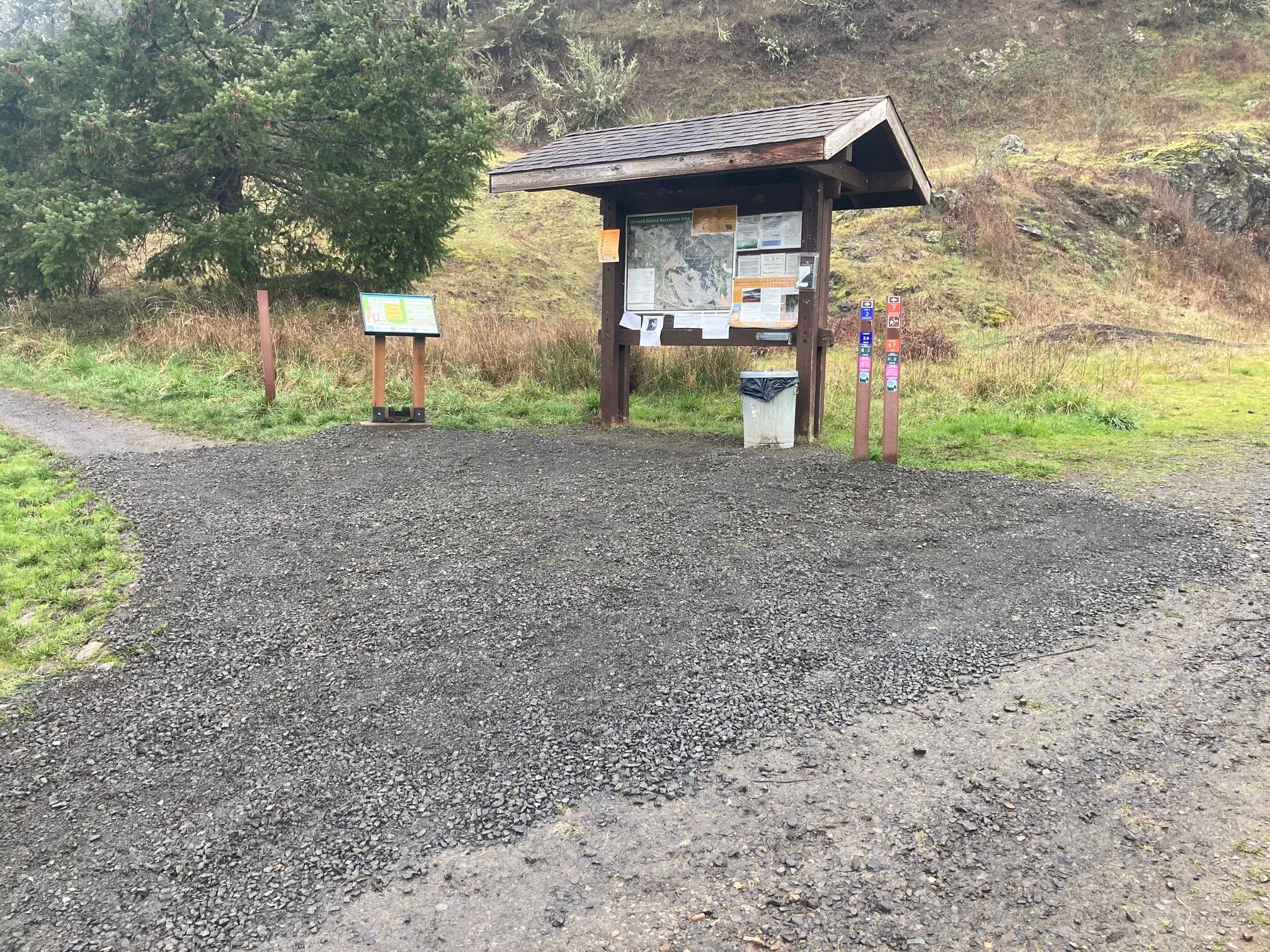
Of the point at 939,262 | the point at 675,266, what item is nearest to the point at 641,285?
the point at 675,266

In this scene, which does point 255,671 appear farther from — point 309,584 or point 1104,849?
point 1104,849

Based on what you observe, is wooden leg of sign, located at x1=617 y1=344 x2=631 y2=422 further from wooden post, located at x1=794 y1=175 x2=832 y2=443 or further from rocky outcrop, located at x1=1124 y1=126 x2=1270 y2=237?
rocky outcrop, located at x1=1124 y1=126 x2=1270 y2=237

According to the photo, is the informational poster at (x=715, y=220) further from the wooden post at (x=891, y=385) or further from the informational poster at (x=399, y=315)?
the informational poster at (x=399, y=315)

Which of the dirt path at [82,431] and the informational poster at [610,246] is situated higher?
the informational poster at [610,246]

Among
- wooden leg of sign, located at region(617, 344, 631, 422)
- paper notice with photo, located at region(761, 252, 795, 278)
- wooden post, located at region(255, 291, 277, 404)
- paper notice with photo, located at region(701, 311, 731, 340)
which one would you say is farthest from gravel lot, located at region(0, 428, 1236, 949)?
wooden post, located at region(255, 291, 277, 404)

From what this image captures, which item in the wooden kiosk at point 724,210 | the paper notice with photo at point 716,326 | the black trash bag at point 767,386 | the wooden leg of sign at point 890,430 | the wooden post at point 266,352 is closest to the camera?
the wooden leg of sign at point 890,430

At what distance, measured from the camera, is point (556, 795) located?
266cm

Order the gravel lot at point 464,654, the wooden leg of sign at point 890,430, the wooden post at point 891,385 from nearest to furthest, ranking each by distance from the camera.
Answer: the gravel lot at point 464,654 < the wooden post at point 891,385 < the wooden leg of sign at point 890,430

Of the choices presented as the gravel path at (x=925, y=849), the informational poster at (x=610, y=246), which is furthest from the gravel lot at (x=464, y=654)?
the informational poster at (x=610, y=246)

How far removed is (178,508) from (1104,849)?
5699mm

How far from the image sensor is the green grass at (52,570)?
3789mm

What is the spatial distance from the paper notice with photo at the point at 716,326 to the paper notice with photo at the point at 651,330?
19.1 inches

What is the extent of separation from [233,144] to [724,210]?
1157cm

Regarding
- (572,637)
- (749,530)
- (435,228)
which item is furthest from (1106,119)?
(572,637)
